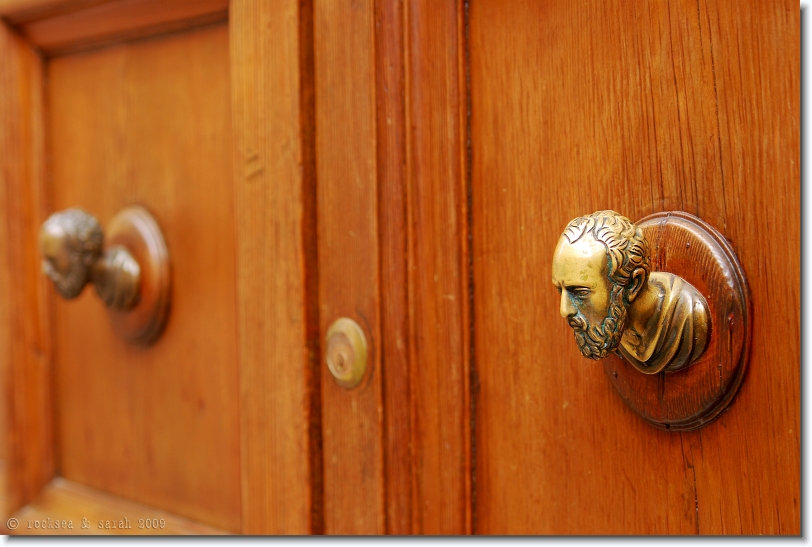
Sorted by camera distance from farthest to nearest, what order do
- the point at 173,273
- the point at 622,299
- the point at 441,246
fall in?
the point at 173,273, the point at 441,246, the point at 622,299

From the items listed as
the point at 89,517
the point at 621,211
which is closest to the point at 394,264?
the point at 621,211

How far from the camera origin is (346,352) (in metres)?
0.51

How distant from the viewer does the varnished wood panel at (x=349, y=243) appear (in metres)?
0.49

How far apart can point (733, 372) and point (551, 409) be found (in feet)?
0.35

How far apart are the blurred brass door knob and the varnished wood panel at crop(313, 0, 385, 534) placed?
16cm

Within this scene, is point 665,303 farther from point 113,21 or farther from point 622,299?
point 113,21

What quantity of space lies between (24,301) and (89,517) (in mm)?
196

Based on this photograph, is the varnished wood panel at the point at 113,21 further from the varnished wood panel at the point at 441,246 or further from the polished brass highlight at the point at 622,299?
the polished brass highlight at the point at 622,299

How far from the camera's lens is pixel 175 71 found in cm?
61

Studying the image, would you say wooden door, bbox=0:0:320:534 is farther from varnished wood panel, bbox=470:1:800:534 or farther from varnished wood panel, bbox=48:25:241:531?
varnished wood panel, bbox=470:1:800:534

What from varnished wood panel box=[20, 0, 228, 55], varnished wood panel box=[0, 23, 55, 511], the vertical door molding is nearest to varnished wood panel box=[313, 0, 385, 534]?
the vertical door molding

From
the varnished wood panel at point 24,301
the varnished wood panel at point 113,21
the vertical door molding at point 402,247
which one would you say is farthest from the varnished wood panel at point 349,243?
the varnished wood panel at point 24,301

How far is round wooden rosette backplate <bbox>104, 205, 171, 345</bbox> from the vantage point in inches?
24.2

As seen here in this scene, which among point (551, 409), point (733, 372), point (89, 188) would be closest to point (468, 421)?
point (551, 409)
